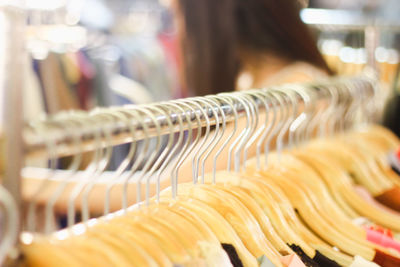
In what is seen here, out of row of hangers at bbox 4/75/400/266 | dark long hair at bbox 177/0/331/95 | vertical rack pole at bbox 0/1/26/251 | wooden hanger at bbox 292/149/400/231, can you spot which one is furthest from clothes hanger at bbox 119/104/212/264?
dark long hair at bbox 177/0/331/95

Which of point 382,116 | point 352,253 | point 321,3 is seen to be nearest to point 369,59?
point 382,116

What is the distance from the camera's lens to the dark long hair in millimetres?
1219

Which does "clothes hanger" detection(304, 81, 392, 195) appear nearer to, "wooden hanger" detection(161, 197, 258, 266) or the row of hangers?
the row of hangers

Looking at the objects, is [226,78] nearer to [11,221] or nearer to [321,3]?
[11,221]

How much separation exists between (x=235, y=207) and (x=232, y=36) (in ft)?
2.43

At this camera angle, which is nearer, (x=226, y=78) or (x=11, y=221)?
(x=11, y=221)

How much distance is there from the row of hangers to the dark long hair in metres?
0.28

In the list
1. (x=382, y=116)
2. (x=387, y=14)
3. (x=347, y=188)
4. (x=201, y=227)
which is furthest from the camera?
(x=387, y=14)

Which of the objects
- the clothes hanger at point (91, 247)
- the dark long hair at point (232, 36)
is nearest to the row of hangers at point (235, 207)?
the clothes hanger at point (91, 247)

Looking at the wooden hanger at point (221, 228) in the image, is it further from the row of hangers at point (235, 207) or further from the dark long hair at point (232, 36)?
the dark long hair at point (232, 36)

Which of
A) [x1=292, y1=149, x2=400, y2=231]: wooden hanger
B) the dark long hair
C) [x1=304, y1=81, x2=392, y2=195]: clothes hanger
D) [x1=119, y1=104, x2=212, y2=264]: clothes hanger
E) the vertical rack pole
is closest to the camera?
the vertical rack pole

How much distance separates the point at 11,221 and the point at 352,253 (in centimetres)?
50

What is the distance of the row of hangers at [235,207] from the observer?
466 mm

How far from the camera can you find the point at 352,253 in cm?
68
